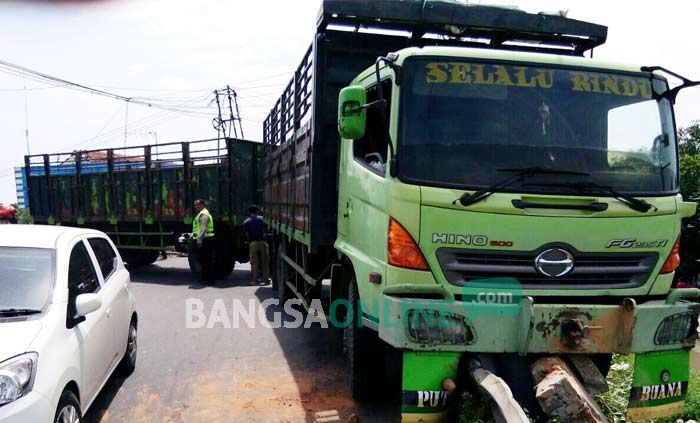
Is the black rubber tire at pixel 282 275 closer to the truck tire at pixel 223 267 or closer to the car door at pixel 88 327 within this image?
the truck tire at pixel 223 267

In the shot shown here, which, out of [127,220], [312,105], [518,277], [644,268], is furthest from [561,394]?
[127,220]

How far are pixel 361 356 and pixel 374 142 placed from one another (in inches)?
65.5

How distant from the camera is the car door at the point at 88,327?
3.54 m

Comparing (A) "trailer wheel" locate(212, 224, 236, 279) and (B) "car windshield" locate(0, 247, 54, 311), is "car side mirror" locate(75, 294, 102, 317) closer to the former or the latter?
(B) "car windshield" locate(0, 247, 54, 311)

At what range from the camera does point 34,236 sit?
4035 mm

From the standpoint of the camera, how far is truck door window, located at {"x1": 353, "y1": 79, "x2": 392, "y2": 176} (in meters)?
3.63

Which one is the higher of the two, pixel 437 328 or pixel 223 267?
pixel 437 328

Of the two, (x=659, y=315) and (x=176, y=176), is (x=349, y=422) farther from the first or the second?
(x=176, y=176)

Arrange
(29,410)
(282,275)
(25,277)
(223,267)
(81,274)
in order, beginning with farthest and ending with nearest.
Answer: (223,267)
(282,275)
(81,274)
(25,277)
(29,410)

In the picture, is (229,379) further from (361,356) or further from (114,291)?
(361,356)

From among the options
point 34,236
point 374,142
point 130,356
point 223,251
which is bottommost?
point 130,356

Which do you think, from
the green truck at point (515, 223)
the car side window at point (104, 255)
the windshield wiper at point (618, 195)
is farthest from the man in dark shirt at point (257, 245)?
the windshield wiper at point (618, 195)

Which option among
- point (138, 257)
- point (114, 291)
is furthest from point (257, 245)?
point (114, 291)

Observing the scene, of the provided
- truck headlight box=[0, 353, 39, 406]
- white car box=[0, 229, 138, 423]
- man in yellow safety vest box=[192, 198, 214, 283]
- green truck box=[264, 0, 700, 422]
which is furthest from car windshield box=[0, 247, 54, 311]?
man in yellow safety vest box=[192, 198, 214, 283]
